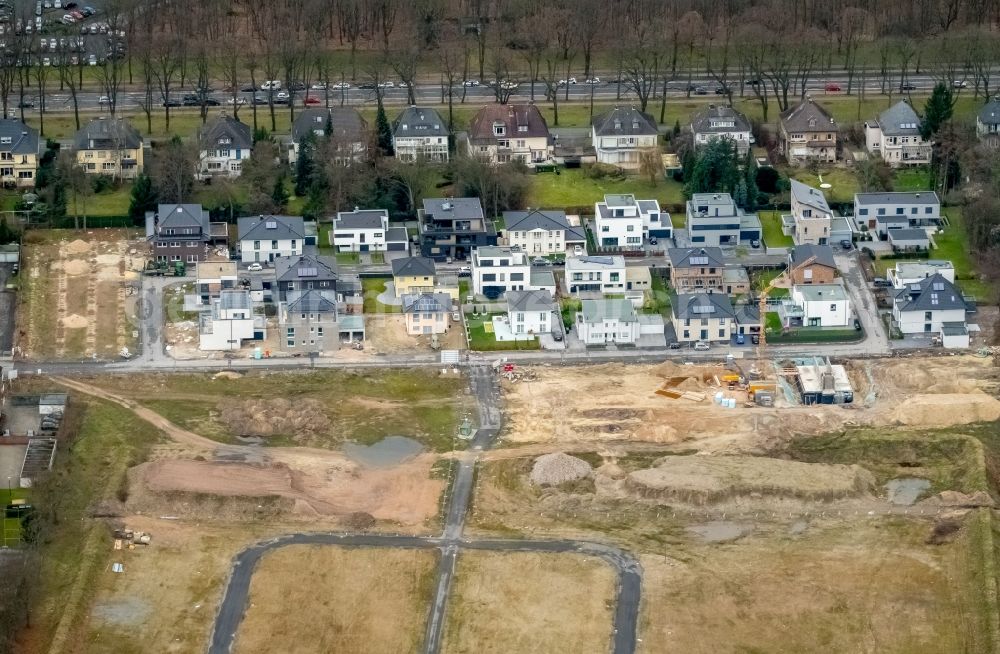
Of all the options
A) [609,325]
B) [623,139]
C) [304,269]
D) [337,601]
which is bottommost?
[337,601]

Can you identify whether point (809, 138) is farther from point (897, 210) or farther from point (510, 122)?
point (510, 122)

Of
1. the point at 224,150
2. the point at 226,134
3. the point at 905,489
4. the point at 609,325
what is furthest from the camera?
the point at 226,134

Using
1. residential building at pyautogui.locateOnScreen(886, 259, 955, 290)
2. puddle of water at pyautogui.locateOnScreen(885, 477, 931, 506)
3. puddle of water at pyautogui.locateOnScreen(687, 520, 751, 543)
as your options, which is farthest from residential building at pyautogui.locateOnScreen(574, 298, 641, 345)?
puddle of water at pyautogui.locateOnScreen(687, 520, 751, 543)

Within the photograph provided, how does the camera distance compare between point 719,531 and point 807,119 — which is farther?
point 807,119

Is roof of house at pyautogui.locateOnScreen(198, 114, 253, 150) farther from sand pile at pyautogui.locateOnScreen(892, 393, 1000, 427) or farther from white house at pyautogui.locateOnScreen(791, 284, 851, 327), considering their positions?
sand pile at pyautogui.locateOnScreen(892, 393, 1000, 427)

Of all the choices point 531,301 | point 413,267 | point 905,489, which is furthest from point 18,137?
point 905,489

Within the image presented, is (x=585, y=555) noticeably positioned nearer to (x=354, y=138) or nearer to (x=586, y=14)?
(x=354, y=138)

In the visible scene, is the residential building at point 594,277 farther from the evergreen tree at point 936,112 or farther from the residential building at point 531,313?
the evergreen tree at point 936,112

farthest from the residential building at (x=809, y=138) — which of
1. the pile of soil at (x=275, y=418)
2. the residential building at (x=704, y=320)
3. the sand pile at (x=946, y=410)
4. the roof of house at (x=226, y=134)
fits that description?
the pile of soil at (x=275, y=418)
